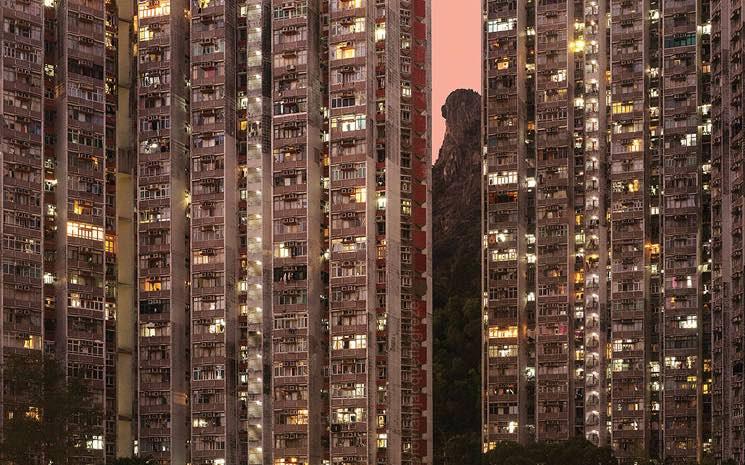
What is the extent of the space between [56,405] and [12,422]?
191 inches

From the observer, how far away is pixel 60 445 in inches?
7849

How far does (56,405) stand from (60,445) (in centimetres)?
412

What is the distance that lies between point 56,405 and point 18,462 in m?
7.01

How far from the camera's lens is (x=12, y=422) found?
656 ft

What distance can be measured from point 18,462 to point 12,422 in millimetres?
4685

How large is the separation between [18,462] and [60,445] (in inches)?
184

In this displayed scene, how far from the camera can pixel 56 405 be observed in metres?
200

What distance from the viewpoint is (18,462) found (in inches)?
7771

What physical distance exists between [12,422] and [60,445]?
5542 millimetres
